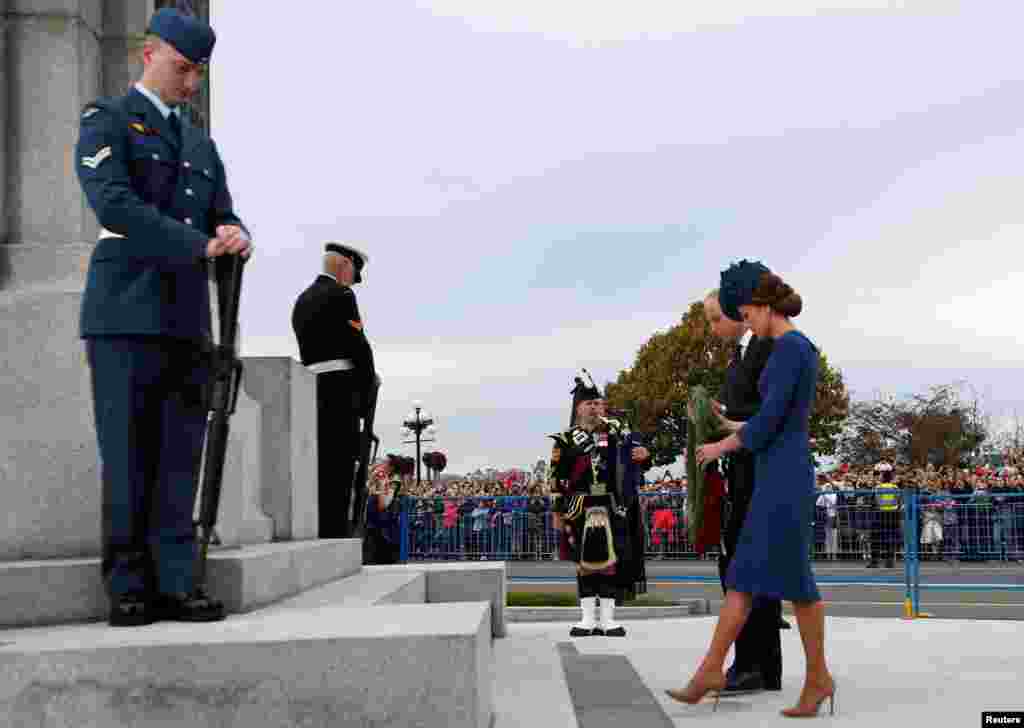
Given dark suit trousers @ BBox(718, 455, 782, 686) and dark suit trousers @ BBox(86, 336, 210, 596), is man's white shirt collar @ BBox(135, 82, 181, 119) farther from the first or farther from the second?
dark suit trousers @ BBox(718, 455, 782, 686)

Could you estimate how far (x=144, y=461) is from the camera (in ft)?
16.2

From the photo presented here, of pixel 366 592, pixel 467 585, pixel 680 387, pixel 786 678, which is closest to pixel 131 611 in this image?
pixel 366 592

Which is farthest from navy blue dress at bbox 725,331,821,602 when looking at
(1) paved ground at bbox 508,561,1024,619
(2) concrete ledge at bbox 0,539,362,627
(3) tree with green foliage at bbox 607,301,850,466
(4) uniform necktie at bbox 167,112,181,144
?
(3) tree with green foliage at bbox 607,301,850,466

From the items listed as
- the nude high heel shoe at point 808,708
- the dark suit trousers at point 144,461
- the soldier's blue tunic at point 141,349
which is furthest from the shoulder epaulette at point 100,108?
the nude high heel shoe at point 808,708

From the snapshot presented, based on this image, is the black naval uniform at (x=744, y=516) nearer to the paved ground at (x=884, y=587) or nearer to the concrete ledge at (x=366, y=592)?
the concrete ledge at (x=366, y=592)

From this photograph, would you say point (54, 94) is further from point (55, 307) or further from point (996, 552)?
point (996, 552)

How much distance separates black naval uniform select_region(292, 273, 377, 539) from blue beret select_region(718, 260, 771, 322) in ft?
9.97

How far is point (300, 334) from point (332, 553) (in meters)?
1.83

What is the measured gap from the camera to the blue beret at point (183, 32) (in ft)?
16.4

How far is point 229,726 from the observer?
4160mm

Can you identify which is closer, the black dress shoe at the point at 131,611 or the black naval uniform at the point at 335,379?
the black dress shoe at the point at 131,611

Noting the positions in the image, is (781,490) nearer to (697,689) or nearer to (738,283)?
(697,689)

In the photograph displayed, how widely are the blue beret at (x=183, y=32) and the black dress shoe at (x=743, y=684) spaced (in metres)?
3.63

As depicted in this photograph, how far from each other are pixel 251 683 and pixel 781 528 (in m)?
2.38
